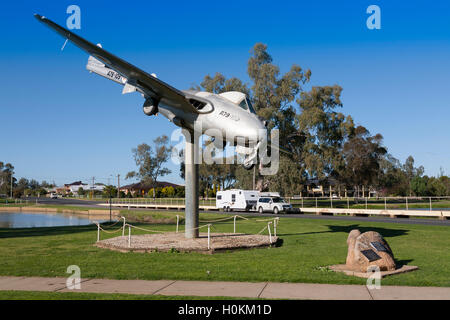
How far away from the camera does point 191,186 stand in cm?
1688

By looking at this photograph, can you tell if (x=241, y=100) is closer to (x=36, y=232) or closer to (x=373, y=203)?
(x=36, y=232)

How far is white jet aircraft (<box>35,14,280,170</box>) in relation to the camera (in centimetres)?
1401

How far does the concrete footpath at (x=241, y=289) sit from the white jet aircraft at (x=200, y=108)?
6.00 meters

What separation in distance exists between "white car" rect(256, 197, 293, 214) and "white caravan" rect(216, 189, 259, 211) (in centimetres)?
163

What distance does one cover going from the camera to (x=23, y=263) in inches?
483

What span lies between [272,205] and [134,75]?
99.0 feet

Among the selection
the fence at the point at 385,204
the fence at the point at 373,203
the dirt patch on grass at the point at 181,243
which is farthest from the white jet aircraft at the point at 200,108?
the fence at the point at 385,204

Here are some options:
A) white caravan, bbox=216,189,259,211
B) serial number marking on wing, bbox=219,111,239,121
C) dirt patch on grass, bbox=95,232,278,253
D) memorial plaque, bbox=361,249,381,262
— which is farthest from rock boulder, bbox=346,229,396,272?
white caravan, bbox=216,189,259,211

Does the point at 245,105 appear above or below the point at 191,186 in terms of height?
above

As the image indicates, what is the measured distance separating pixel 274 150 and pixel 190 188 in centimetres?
393

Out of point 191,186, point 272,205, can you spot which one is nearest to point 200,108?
point 191,186

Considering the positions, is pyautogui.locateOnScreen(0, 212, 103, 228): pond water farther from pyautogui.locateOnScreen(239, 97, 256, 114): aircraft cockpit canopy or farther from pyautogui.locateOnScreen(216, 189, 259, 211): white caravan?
pyautogui.locateOnScreen(239, 97, 256, 114): aircraft cockpit canopy
